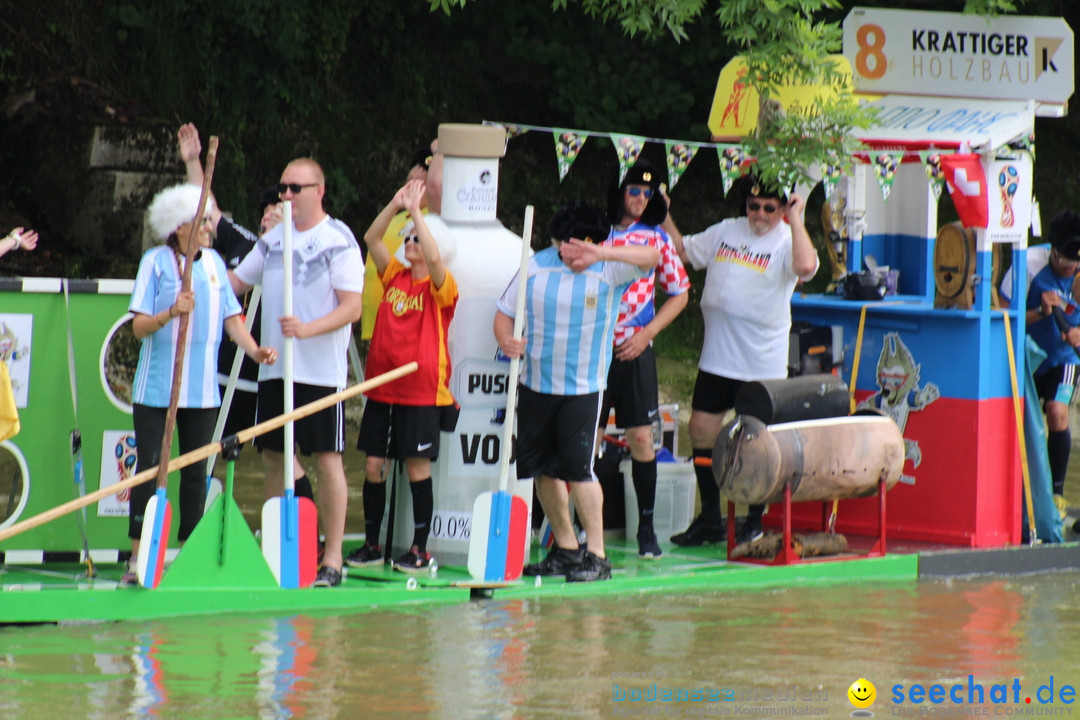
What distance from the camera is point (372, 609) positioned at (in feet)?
21.1

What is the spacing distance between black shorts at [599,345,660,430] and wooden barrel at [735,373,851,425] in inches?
16.3

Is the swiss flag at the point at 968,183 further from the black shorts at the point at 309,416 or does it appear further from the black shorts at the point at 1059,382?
the black shorts at the point at 309,416

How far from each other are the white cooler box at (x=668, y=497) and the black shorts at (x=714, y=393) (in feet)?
1.29

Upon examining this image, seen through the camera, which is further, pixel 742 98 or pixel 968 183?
pixel 742 98

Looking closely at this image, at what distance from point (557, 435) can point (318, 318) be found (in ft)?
3.67

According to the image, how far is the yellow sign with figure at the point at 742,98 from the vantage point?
778cm

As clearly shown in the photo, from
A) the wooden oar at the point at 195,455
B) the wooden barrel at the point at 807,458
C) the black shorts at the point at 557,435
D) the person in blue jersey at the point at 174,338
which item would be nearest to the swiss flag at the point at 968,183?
the wooden barrel at the point at 807,458

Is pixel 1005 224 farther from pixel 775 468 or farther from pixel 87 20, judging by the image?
pixel 87 20

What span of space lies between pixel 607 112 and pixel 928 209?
736 cm

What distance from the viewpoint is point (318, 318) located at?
657 cm

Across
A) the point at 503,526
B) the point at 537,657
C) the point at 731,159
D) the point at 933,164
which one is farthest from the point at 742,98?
the point at 537,657

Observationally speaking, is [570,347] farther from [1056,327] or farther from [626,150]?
[1056,327]

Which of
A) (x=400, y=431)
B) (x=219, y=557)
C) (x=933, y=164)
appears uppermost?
(x=933, y=164)

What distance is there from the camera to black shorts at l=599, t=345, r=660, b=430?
745 cm
